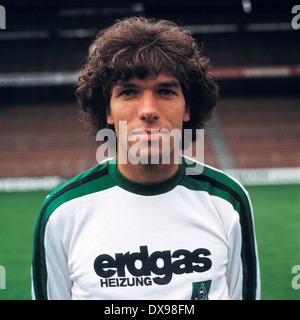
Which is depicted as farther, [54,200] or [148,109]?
[54,200]

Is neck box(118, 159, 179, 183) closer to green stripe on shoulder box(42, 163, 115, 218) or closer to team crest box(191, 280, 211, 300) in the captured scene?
green stripe on shoulder box(42, 163, 115, 218)

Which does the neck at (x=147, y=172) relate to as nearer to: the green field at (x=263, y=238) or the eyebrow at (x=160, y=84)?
the eyebrow at (x=160, y=84)

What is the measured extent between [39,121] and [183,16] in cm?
840

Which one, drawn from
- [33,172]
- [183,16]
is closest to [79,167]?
[33,172]

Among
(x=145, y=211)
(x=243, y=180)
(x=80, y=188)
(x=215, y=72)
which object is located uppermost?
(x=215, y=72)

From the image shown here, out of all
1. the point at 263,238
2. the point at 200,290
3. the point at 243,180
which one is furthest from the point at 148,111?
the point at 243,180

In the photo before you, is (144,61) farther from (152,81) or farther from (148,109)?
(148,109)

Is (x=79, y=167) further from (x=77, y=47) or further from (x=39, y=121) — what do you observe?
(x=77, y=47)

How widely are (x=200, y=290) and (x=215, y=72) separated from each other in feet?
45.6

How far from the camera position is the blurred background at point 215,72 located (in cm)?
1290

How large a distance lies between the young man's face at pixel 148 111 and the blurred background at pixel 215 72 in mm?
9036

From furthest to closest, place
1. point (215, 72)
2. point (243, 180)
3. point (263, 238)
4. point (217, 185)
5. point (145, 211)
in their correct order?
point (215, 72) → point (243, 180) → point (263, 238) → point (217, 185) → point (145, 211)

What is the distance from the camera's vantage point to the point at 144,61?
55.6 inches

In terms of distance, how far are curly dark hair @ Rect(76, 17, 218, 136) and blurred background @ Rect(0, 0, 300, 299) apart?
8671 millimetres
